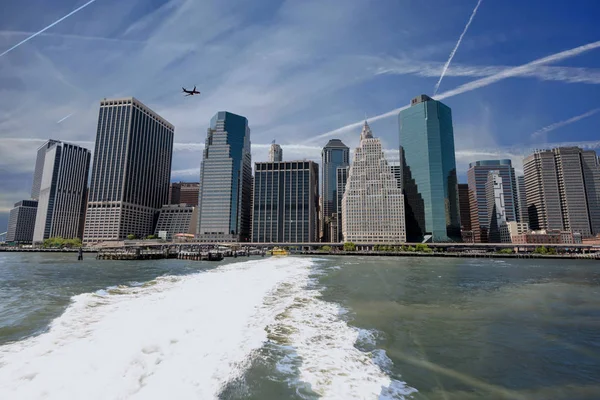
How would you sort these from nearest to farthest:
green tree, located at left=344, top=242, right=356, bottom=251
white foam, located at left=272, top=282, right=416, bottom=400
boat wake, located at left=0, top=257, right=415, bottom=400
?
1. boat wake, located at left=0, top=257, right=415, bottom=400
2. white foam, located at left=272, top=282, right=416, bottom=400
3. green tree, located at left=344, top=242, right=356, bottom=251

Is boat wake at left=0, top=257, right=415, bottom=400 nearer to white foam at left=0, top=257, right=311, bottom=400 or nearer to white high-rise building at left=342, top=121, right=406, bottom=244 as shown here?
white foam at left=0, top=257, right=311, bottom=400

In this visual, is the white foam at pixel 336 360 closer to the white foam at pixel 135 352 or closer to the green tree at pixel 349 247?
the white foam at pixel 135 352

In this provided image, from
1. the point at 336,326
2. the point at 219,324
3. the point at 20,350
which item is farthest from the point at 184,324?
the point at 336,326

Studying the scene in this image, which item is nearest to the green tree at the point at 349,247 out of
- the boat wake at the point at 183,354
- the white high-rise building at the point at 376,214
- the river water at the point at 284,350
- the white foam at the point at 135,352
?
the white high-rise building at the point at 376,214

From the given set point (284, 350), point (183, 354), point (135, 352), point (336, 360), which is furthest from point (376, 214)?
point (135, 352)

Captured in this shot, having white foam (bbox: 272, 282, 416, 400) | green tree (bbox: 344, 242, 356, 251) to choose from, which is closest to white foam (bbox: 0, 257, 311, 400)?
white foam (bbox: 272, 282, 416, 400)

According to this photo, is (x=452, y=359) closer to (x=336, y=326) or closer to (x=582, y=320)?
(x=336, y=326)
